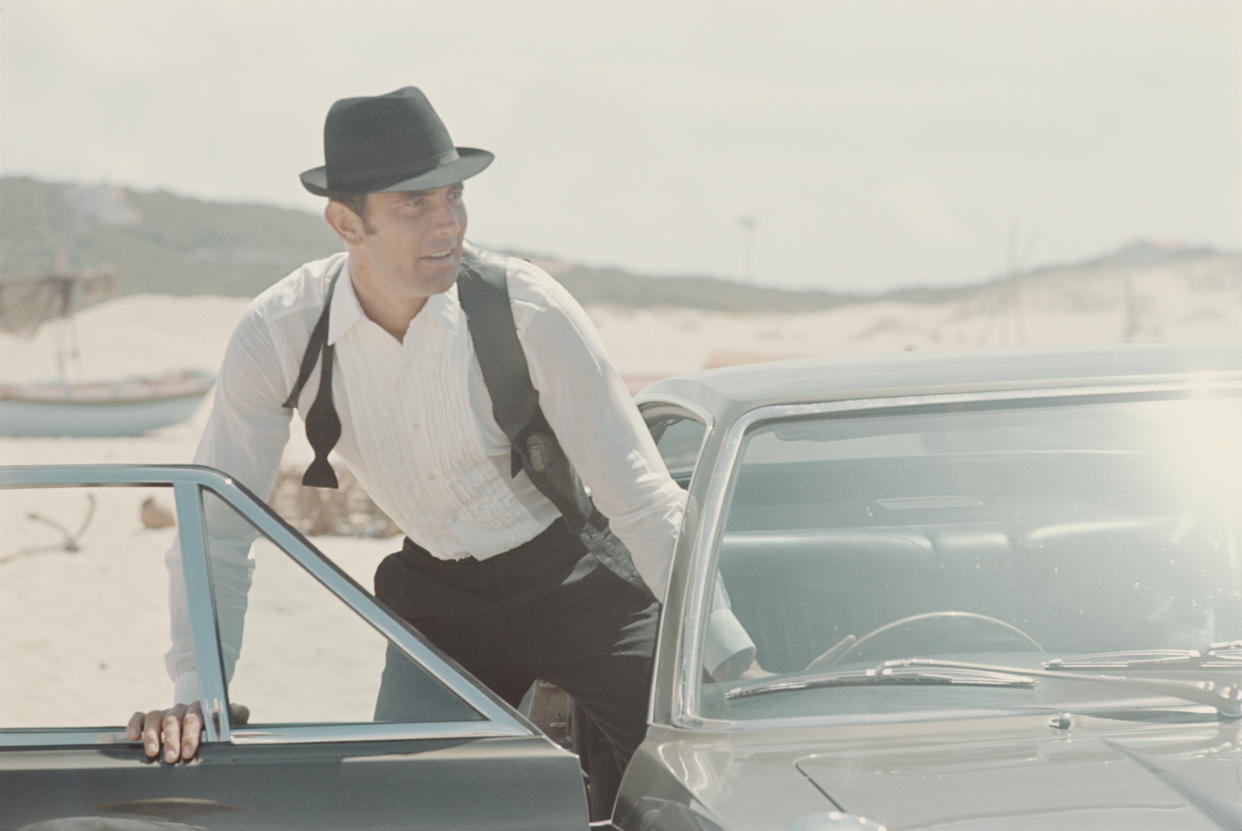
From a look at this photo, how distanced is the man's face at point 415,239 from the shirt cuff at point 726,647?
0.82 meters

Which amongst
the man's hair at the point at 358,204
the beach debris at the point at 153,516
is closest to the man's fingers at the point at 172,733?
the man's hair at the point at 358,204

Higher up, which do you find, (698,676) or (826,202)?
(698,676)

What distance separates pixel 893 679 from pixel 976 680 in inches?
5.1

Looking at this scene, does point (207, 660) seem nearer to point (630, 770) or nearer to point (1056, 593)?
point (630, 770)

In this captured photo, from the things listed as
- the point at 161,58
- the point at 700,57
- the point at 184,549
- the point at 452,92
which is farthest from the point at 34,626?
the point at 700,57

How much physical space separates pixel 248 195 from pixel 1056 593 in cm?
6605

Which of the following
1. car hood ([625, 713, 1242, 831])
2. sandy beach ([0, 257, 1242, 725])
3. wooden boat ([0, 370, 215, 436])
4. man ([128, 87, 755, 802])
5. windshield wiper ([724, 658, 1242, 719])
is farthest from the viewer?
wooden boat ([0, 370, 215, 436])

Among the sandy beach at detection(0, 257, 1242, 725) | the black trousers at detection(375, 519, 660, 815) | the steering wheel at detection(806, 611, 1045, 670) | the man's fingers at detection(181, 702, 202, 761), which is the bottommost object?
the sandy beach at detection(0, 257, 1242, 725)

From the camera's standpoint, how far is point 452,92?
63.0 metres

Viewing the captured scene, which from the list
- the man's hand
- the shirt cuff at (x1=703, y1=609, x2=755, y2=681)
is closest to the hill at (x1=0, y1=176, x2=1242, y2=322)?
the shirt cuff at (x1=703, y1=609, x2=755, y2=681)

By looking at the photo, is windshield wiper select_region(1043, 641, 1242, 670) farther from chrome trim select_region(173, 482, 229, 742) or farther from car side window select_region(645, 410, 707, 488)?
chrome trim select_region(173, 482, 229, 742)

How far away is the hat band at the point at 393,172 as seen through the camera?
312cm

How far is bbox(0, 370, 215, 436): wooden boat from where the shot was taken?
2541 cm

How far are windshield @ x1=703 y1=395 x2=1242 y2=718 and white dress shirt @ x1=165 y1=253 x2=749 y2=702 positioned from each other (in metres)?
0.24
